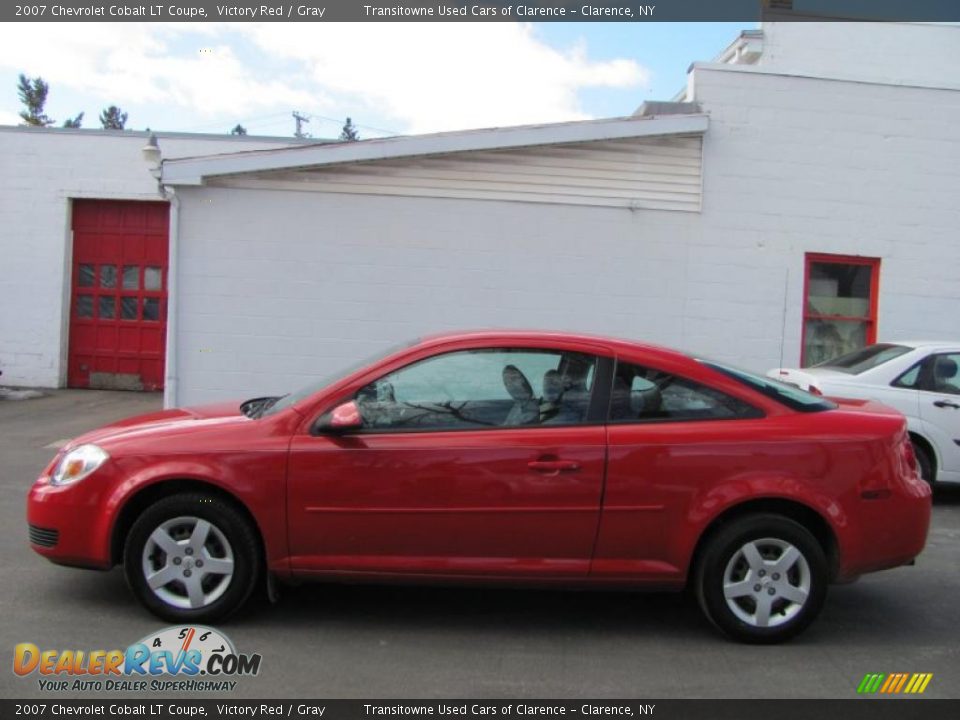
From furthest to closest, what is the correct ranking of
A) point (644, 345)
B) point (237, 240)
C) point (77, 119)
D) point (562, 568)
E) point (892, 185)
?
point (77, 119) → point (892, 185) → point (237, 240) → point (644, 345) → point (562, 568)

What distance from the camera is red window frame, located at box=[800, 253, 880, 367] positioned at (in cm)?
1023

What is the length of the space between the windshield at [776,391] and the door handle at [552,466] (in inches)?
A: 38.0

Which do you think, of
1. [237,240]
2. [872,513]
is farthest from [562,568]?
[237,240]

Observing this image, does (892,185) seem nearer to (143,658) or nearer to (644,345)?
(644,345)

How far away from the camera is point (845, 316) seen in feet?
34.1

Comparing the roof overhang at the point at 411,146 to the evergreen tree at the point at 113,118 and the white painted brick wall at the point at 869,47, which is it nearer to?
the white painted brick wall at the point at 869,47

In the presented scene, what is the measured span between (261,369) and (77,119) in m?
31.8

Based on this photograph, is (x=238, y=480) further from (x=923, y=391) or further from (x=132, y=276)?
(x=132, y=276)

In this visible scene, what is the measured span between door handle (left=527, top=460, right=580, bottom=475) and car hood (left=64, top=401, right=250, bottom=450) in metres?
1.54

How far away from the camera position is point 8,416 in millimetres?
11250

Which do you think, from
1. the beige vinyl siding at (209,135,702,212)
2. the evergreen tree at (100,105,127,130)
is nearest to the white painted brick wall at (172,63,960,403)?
the beige vinyl siding at (209,135,702,212)

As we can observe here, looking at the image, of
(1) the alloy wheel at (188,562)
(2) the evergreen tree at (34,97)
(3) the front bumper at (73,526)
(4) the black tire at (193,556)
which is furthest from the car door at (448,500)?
(2) the evergreen tree at (34,97)

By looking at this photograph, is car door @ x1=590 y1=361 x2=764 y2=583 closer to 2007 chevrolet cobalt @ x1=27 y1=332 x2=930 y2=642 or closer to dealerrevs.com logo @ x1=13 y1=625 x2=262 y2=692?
2007 chevrolet cobalt @ x1=27 y1=332 x2=930 y2=642
